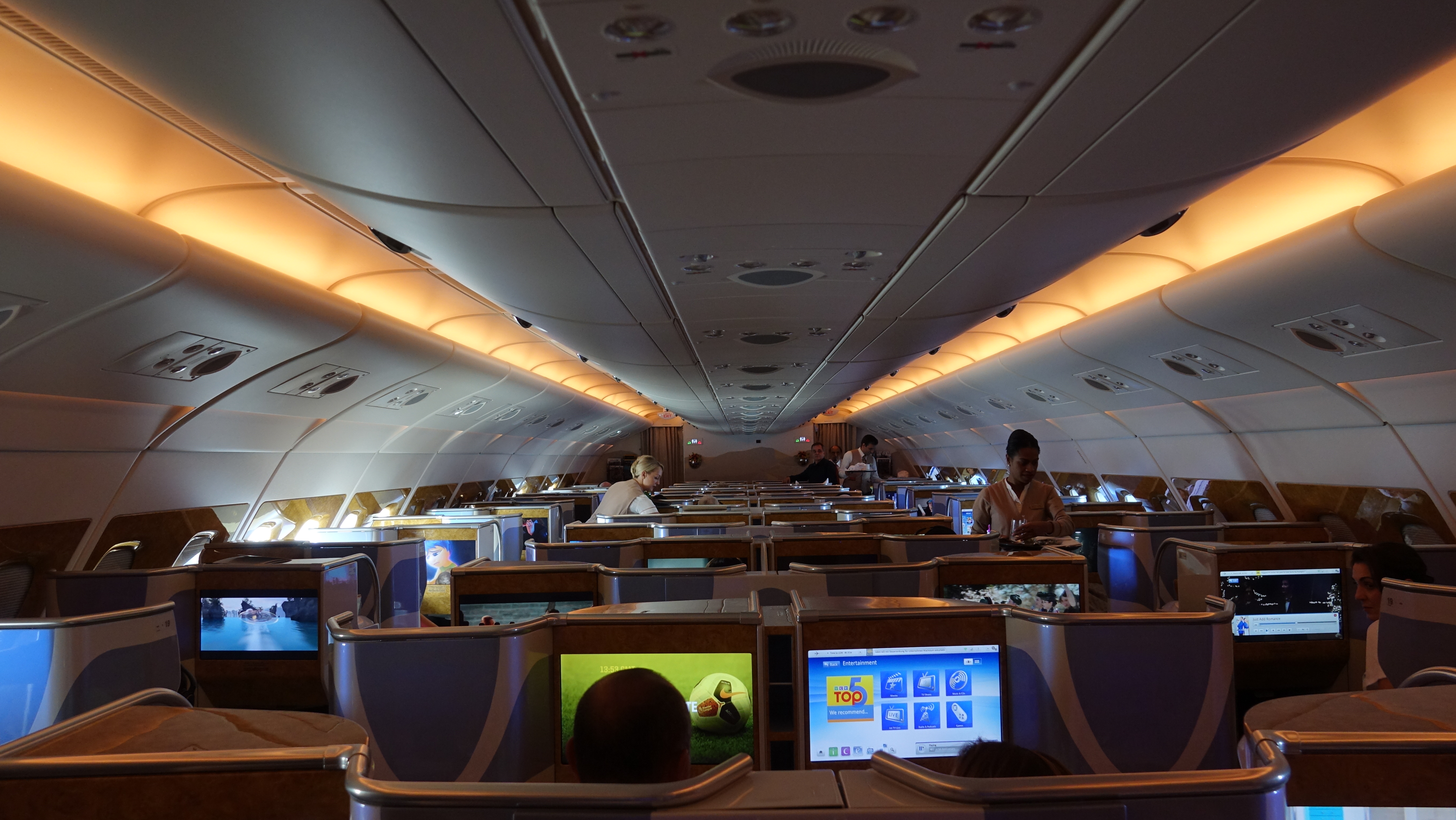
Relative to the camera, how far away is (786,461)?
39.2 meters

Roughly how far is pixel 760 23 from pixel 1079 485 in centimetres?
1643

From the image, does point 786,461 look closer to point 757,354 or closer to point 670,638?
point 757,354

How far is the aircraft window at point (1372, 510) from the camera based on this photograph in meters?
7.73

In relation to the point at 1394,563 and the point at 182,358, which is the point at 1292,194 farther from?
the point at 182,358

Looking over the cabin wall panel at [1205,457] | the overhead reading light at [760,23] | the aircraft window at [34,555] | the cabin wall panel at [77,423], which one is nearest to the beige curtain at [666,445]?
the cabin wall panel at [1205,457]

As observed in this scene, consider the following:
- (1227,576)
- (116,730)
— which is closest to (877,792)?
(116,730)

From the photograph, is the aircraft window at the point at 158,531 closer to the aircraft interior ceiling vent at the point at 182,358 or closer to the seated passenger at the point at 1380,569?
the aircraft interior ceiling vent at the point at 182,358

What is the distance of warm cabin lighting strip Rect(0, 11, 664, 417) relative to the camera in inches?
161

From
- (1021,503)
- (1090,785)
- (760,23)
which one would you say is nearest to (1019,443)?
(1021,503)

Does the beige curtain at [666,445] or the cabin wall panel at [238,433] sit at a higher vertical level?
the beige curtain at [666,445]

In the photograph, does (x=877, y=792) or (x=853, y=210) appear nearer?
(x=877, y=792)

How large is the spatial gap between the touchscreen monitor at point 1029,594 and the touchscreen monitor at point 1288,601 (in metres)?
1.27

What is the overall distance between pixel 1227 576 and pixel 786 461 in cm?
3393

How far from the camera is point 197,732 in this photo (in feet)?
7.14
